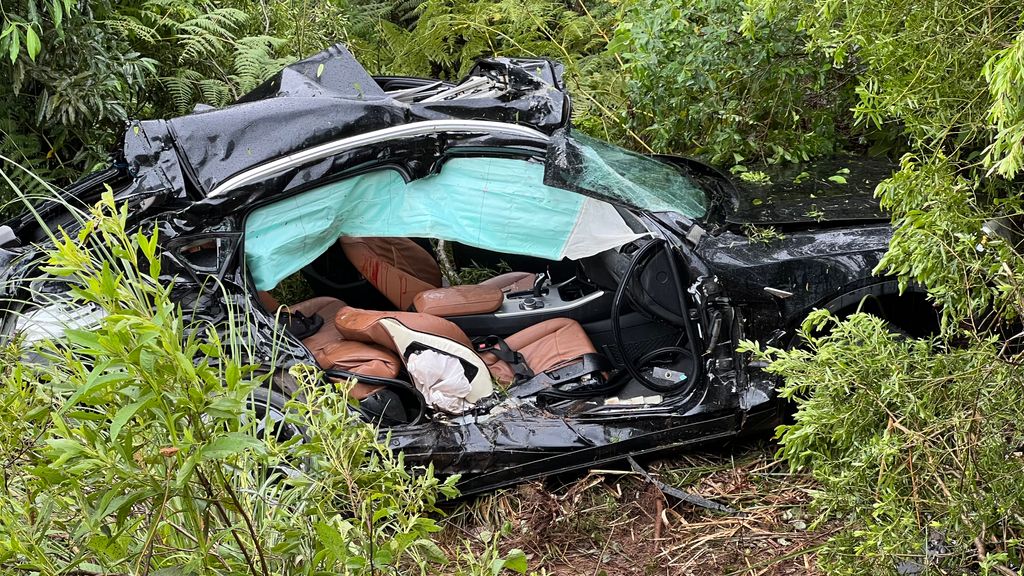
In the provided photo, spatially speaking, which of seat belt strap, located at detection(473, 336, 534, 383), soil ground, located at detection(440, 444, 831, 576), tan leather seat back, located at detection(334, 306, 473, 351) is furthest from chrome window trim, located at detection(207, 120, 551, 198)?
soil ground, located at detection(440, 444, 831, 576)

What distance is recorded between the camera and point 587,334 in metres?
4.54

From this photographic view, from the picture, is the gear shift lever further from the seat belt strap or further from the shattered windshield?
the shattered windshield

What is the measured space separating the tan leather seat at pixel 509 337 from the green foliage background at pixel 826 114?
1.07 metres

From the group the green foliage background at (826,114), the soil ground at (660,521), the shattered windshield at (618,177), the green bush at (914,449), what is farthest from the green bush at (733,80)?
the green bush at (914,449)

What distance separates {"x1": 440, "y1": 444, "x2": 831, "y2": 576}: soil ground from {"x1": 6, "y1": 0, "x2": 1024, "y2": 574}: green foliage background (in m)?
0.34

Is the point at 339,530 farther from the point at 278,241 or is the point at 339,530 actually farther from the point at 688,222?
the point at 688,222

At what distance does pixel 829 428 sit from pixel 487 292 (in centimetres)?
221

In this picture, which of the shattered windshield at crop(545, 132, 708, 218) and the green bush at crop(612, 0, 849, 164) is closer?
the shattered windshield at crop(545, 132, 708, 218)

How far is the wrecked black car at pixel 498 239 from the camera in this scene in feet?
11.7

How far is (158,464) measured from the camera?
→ 170cm

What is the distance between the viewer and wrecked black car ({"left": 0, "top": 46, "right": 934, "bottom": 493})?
11.7ft

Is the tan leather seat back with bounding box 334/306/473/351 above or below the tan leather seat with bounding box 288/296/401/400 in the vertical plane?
above

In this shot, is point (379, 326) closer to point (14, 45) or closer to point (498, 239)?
point (498, 239)

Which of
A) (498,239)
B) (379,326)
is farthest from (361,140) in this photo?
(379,326)
